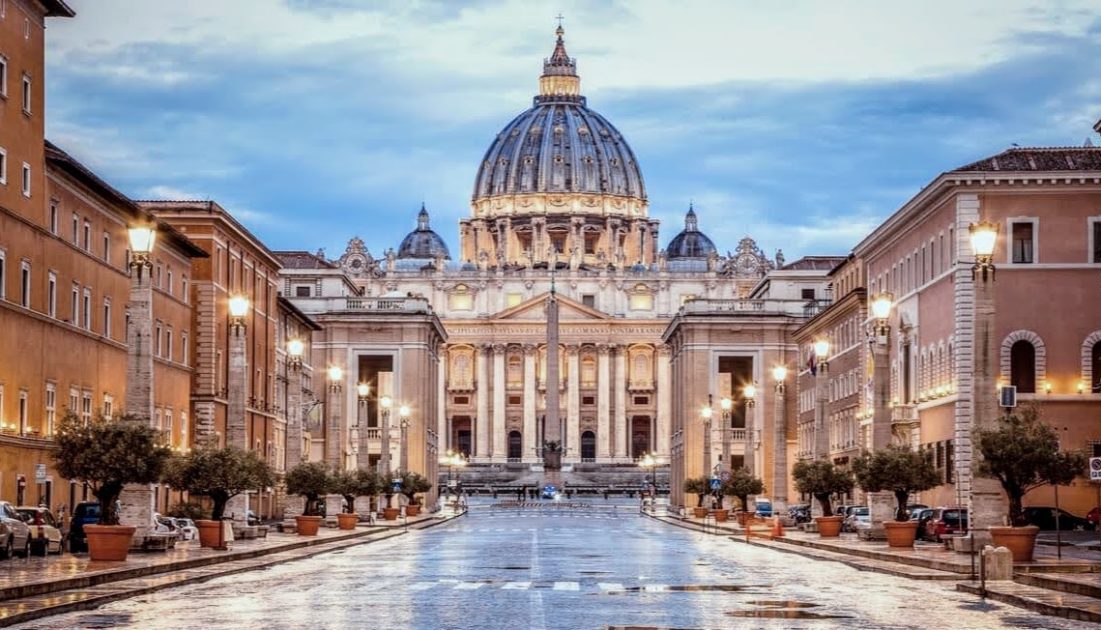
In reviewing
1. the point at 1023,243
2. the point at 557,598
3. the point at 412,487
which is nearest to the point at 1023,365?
the point at 1023,243

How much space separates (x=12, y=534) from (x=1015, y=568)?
2170cm

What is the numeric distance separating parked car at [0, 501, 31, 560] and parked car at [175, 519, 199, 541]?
11.9m

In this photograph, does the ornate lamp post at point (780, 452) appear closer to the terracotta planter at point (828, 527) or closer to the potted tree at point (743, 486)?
the potted tree at point (743, 486)

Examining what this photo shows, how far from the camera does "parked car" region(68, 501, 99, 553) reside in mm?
51281

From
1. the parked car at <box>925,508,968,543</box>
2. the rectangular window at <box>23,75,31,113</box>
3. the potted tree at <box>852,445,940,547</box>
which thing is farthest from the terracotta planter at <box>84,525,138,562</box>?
the parked car at <box>925,508,968,543</box>

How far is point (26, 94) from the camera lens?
193 ft

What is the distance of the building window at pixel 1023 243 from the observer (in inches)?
2906

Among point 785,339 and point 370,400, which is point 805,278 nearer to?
point 785,339

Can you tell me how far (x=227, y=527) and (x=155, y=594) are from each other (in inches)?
835

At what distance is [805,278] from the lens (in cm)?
16462

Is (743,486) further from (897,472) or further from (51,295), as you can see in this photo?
(51,295)

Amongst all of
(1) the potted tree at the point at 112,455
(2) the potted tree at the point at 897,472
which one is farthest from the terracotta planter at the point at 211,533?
(2) the potted tree at the point at 897,472

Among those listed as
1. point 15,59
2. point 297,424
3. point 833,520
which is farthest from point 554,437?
point 15,59

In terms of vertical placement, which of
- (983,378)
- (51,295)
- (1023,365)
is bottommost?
(983,378)
